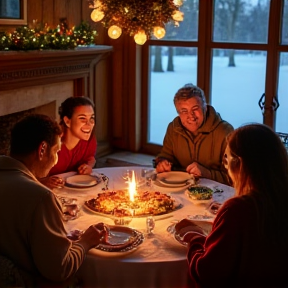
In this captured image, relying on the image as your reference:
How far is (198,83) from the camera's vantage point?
4645mm

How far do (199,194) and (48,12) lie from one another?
2.45m

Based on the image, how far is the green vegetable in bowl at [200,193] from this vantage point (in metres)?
2.44

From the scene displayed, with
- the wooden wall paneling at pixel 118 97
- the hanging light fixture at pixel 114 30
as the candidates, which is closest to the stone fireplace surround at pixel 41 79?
the wooden wall paneling at pixel 118 97

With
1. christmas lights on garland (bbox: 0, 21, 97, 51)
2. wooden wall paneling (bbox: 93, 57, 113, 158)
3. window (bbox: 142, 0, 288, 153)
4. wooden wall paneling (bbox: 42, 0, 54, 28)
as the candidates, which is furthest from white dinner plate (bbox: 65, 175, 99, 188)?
wooden wall paneling (bbox: 93, 57, 113, 158)

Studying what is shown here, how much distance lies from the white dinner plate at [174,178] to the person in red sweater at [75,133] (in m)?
0.42

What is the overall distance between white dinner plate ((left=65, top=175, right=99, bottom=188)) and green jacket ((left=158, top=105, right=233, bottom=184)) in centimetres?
57

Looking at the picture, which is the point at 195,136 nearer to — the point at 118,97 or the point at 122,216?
the point at 122,216

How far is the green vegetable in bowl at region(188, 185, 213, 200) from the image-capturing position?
7.99 ft

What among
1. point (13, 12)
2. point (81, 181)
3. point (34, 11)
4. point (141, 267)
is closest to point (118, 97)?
point (34, 11)

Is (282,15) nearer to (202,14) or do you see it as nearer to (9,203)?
(202,14)

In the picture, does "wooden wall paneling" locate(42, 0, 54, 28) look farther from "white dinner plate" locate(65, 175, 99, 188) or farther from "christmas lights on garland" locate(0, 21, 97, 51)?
"white dinner plate" locate(65, 175, 99, 188)

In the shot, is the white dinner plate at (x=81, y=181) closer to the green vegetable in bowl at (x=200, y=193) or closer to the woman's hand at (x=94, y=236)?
the green vegetable in bowl at (x=200, y=193)

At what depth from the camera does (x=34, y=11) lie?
4098 mm

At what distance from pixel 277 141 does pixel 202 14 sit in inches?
119
